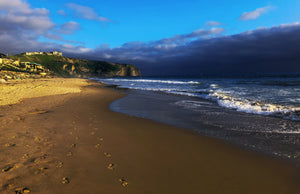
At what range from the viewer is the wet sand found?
308 cm

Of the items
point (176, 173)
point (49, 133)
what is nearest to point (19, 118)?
point (49, 133)

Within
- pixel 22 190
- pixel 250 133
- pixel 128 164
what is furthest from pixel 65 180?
pixel 250 133

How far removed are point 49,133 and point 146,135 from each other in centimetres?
356

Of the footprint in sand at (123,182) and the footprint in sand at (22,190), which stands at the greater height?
the footprint in sand at (22,190)

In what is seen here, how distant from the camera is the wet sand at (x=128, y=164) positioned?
3.08 m

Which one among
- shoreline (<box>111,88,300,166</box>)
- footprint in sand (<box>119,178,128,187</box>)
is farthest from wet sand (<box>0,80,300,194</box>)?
shoreline (<box>111,88,300,166</box>)

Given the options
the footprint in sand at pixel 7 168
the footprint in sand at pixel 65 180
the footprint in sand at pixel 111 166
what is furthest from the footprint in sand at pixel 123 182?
the footprint in sand at pixel 7 168

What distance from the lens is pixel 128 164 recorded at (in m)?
3.93

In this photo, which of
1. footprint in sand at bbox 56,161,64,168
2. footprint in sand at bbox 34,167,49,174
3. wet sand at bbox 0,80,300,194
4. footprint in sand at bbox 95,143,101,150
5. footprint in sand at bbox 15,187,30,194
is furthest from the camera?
footprint in sand at bbox 95,143,101,150

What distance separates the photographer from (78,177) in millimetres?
3316

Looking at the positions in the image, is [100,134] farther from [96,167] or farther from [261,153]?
[261,153]

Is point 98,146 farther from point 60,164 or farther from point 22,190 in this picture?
point 22,190

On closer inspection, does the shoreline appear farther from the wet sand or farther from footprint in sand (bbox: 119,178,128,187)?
footprint in sand (bbox: 119,178,128,187)

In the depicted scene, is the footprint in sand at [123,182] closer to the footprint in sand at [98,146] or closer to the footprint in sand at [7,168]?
the footprint in sand at [98,146]
